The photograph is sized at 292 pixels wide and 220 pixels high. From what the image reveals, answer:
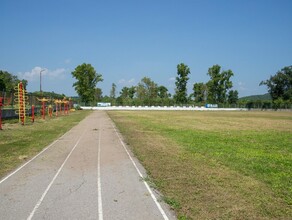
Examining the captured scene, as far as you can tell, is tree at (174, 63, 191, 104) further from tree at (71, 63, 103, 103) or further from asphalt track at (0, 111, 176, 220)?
asphalt track at (0, 111, 176, 220)

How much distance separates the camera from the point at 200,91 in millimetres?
135500

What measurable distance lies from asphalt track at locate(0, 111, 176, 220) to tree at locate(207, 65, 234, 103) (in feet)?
364

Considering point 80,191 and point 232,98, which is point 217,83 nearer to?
point 232,98

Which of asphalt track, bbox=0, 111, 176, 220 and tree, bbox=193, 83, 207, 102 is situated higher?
tree, bbox=193, 83, 207, 102

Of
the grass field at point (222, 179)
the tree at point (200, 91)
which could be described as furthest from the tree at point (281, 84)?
the grass field at point (222, 179)

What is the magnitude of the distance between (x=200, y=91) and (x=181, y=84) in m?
21.5

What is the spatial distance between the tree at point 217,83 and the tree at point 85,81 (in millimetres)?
43091

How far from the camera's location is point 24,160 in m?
11.3

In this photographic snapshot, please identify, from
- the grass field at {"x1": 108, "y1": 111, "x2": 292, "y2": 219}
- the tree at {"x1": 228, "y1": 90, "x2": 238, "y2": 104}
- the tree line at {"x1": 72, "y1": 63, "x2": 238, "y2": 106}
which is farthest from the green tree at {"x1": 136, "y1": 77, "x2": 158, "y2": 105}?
the grass field at {"x1": 108, "y1": 111, "x2": 292, "y2": 219}

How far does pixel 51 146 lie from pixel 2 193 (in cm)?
770

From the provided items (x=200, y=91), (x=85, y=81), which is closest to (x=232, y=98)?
(x=200, y=91)

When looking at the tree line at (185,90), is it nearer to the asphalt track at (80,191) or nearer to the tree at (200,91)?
the tree at (200,91)

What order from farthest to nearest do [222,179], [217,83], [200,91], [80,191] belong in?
[200,91]
[217,83]
[222,179]
[80,191]

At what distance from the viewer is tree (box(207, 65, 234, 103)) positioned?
391 ft
